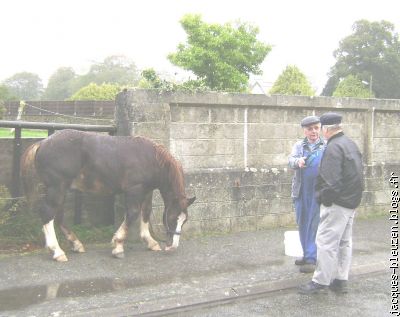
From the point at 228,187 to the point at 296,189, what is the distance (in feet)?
6.05

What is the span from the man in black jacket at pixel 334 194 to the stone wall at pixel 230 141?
2.63m

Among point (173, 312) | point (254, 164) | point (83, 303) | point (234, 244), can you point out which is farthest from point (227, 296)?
point (254, 164)

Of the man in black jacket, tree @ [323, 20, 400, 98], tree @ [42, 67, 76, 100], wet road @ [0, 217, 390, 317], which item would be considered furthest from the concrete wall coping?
tree @ [42, 67, 76, 100]

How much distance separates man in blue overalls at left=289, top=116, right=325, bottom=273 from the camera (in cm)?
568

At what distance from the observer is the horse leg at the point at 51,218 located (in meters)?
5.68

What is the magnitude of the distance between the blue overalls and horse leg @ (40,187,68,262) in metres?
2.96

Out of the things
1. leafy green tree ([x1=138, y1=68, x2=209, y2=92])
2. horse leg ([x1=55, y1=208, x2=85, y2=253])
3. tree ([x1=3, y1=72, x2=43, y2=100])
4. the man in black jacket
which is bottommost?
horse leg ([x1=55, y1=208, x2=85, y2=253])

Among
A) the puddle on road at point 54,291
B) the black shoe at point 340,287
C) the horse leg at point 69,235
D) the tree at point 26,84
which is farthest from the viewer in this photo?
the tree at point 26,84

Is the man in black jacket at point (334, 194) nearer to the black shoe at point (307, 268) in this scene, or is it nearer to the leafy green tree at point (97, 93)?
the black shoe at point (307, 268)

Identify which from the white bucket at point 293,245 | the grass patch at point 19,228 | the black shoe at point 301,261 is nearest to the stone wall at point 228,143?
the grass patch at point 19,228

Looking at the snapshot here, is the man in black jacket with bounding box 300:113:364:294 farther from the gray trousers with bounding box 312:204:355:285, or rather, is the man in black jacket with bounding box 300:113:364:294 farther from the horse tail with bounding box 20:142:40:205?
the horse tail with bounding box 20:142:40:205

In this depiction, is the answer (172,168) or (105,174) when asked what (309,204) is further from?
(105,174)

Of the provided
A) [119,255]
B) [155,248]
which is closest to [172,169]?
[155,248]

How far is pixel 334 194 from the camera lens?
15.6 feet
